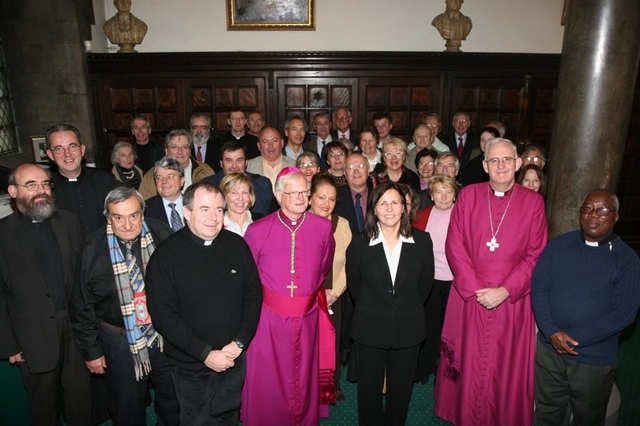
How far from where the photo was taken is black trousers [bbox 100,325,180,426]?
3.09 m

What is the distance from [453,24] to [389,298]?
7.15 m

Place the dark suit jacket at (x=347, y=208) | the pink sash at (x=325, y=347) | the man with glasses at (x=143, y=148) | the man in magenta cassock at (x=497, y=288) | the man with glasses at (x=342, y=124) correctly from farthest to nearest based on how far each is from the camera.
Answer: the man with glasses at (x=342, y=124)
the man with glasses at (x=143, y=148)
the dark suit jacket at (x=347, y=208)
the pink sash at (x=325, y=347)
the man in magenta cassock at (x=497, y=288)

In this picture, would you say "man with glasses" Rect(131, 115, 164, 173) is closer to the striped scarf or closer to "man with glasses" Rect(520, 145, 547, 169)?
the striped scarf

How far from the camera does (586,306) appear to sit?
3.04m

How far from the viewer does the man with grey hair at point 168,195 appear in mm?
4031

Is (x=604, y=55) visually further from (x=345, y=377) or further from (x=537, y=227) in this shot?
(x=345, y=377)

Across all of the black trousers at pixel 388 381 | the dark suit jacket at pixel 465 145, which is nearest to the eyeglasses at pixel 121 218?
the black trousers at pixel 388 381

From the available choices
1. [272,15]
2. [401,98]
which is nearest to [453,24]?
[401,98]

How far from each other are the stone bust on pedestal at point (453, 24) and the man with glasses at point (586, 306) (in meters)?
6.62

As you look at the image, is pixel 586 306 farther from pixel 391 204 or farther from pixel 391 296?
pixel 391 204

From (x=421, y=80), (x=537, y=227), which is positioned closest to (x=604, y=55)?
(x=537, y=227)

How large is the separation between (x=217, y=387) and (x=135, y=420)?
0.69 metres

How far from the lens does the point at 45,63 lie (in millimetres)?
7859

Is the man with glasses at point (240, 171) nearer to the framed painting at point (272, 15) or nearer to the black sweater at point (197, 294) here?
the black sweater at point (197, 294)
